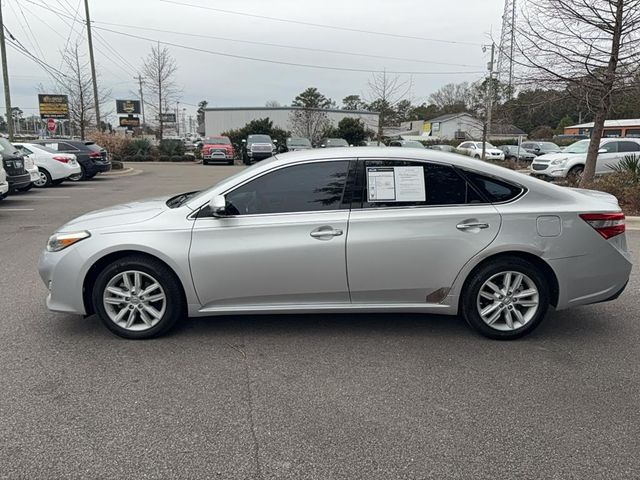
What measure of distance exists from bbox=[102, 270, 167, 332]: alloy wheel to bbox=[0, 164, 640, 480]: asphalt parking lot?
19cm

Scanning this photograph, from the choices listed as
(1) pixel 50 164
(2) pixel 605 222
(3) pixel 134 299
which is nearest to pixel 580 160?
(2) pixel 605 222

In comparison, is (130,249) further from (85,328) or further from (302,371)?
(302,371)

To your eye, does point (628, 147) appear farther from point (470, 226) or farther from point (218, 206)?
point (218, 206)

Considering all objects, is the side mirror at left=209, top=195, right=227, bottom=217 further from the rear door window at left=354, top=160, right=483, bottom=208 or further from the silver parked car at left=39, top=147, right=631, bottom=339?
the rear door window at left=354, top=160, right=483, bottom=208

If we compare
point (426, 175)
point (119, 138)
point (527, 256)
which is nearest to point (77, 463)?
point (426, 175)

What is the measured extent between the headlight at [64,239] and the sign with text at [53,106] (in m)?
32.7

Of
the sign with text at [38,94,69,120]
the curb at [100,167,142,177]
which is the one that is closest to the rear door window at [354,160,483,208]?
the curb at [100,167,142,177]

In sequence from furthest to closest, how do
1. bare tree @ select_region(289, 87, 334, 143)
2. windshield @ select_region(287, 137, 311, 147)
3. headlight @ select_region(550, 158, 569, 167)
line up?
bare tree @ select_region(289, 87, 334, 143), windshield @ select_region(287, 137, 311, 147), headlight @ select_region(550, 158, 569, 167)

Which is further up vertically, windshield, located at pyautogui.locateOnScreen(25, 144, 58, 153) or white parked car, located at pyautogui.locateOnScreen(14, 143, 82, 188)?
windshield, located at pyautogui.locateOnScreen(25, 144, 58, 153)

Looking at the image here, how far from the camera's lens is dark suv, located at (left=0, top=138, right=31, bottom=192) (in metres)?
11.4

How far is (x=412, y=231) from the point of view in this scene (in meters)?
4.02

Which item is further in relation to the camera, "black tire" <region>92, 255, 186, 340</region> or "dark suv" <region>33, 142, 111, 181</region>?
"dark suv" <region>33, 142, 111, 181</region>

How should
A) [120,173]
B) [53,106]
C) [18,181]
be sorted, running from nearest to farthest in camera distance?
[18,181] < [120,173] < [53,106]

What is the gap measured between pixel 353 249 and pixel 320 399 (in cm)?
121
